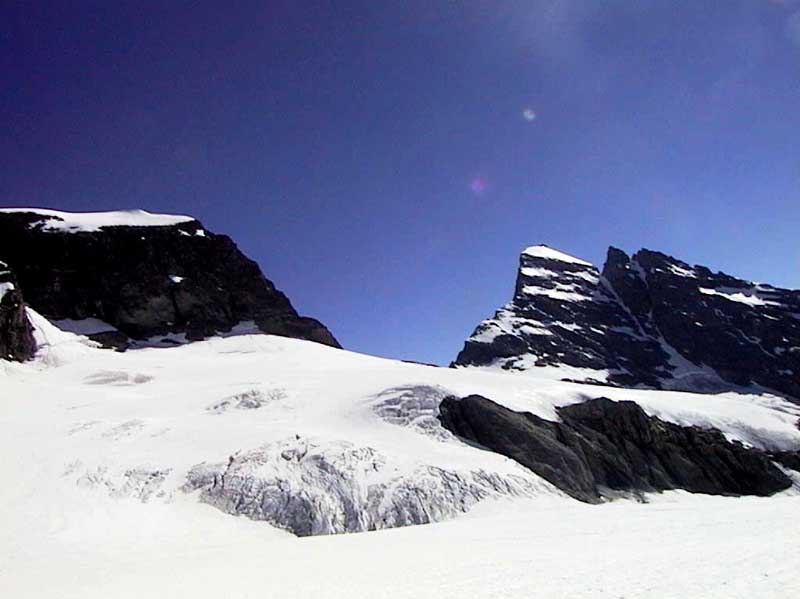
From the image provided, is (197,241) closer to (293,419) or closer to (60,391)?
(60,391)

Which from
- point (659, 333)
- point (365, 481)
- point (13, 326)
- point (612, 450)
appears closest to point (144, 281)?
point (13, 326)

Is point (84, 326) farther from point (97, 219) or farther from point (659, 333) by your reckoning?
point (659, 333)

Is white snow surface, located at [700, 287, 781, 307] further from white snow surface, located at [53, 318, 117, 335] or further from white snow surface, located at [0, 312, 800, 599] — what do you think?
white snow surface, located at [53, 318, 117, 335]

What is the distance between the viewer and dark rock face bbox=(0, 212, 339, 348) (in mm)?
80250

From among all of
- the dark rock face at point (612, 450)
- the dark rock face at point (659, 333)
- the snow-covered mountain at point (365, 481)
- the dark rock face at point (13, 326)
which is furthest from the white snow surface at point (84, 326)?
the dark rock face at point (659, 333)

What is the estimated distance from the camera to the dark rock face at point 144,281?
8025 centimetres

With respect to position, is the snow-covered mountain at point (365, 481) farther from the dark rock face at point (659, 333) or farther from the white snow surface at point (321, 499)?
the dark rock face at point (659, 333)

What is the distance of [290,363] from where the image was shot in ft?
185

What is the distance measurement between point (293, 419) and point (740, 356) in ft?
560

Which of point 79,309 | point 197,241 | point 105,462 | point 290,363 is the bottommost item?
point 105,462

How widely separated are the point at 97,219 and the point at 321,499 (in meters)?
93.4

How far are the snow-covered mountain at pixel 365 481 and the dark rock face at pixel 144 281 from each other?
22303mm

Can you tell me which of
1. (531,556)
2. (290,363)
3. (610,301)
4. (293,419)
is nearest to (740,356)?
(610,301)

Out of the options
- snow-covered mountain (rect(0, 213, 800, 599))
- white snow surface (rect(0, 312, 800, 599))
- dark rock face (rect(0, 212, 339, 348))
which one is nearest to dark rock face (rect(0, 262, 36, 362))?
snow-covered mountain (rect(0, 213, 800, 599))
